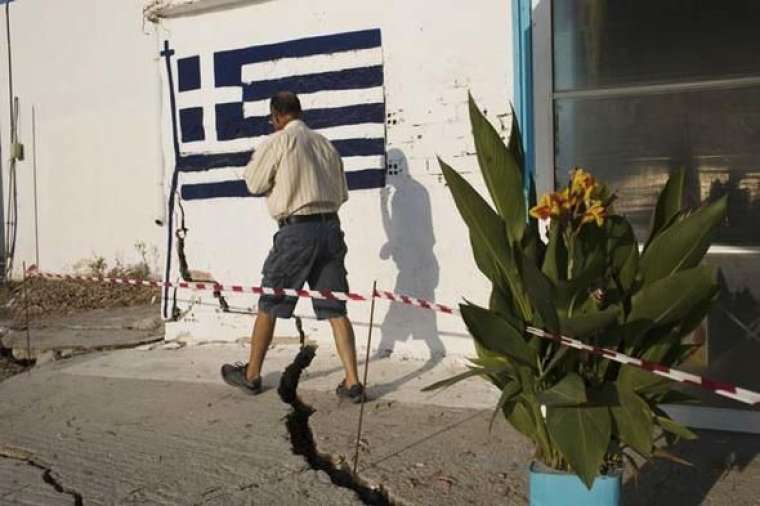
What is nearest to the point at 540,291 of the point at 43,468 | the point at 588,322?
the point at 588,322

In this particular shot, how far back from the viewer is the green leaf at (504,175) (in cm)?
313

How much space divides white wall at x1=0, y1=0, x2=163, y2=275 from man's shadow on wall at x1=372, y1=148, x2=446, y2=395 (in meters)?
5.27

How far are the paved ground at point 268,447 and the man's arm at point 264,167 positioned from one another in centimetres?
136

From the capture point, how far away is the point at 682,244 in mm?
2975

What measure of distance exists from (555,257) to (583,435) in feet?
2.06

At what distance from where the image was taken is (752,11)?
4.41 meters

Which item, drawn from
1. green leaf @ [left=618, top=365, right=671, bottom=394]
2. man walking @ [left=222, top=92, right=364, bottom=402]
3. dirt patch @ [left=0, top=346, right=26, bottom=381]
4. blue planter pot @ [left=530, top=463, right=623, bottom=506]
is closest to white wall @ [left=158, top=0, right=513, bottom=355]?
man walking @ [left=222, top=92, right=364, bottom=402]

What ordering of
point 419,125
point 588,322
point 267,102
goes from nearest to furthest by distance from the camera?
point 588,322
point 419,125
point 267,102

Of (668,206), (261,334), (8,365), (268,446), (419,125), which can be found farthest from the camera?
(8,365)

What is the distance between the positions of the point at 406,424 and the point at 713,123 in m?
2.36

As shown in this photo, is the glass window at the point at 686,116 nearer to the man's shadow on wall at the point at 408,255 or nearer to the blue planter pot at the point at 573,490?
the man's shadow on wall at the point at 408,255

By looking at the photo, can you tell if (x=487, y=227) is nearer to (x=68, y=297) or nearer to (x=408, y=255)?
(x=408, y=255)

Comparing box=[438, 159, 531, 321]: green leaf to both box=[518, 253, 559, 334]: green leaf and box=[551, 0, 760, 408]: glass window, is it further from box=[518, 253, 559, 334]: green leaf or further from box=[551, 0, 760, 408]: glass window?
box=[551, 0, 760, 408]: glass window

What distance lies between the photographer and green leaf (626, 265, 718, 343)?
285 centimetres
